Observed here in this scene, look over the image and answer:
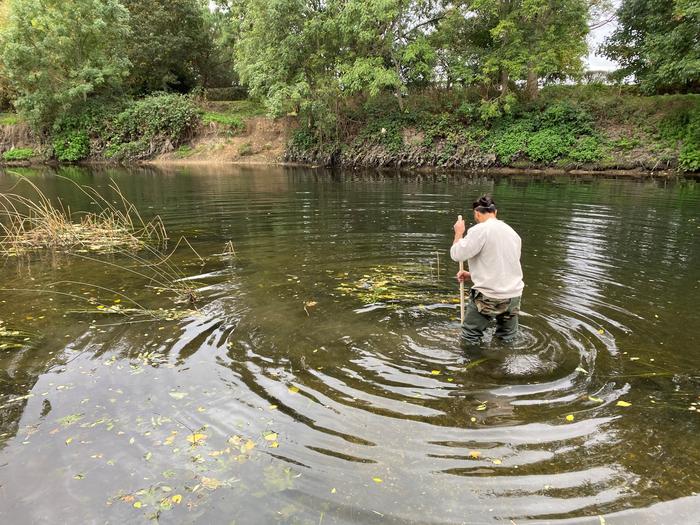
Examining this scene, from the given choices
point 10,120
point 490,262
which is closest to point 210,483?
point 490,262

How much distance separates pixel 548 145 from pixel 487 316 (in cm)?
2629

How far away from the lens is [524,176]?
89.1 feet

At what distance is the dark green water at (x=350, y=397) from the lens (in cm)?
386

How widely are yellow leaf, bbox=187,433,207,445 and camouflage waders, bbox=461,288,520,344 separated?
137 inches

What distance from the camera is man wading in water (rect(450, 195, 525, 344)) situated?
5.74 metres

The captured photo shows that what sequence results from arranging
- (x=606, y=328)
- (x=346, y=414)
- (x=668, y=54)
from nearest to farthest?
1. (x=346, y=414)
2. (x=606, y=328)
3. (x=668, y=54)

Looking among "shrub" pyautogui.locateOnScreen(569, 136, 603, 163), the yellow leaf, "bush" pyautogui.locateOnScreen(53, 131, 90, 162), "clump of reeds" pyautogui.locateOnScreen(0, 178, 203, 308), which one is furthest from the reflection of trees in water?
"bush" pyautogui.locateOnScreen(53, 131, 90, 162)

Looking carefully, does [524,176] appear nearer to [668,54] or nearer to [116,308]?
[668,54]

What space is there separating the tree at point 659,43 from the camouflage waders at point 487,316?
73.9 feet

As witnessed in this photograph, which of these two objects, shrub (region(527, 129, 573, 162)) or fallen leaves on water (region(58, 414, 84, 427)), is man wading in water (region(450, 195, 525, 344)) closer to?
fallen leaves on water (region(58, 414, 84, 427))

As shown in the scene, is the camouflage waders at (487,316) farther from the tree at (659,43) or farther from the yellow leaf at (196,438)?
the tree at (659,43)

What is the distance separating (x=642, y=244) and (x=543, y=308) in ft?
19.0

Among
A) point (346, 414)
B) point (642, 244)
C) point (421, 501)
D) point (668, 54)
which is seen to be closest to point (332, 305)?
point (346, 414)

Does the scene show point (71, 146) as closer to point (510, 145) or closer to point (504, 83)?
point (504, 83)
